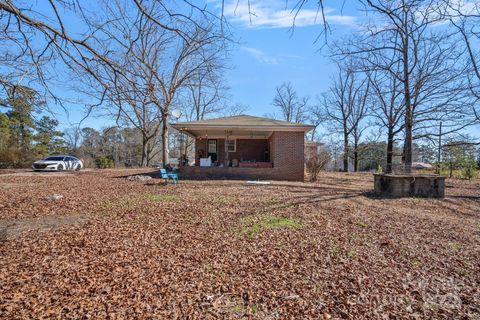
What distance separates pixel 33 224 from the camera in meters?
4.75

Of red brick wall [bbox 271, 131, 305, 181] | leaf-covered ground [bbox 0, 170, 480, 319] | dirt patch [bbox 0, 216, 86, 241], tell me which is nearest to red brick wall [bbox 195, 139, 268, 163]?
red brick wall [bbox 271, 131, 305, 181]

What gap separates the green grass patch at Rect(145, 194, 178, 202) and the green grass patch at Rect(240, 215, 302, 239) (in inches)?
106

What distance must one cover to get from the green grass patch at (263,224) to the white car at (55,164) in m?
16.7

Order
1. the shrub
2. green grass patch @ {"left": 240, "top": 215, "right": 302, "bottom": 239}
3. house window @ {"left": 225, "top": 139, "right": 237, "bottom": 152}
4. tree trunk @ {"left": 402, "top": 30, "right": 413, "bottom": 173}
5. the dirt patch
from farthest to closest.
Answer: house window @ {"left": 225, "top": 139, "right": 237, "bottom": 152}
the shrub
tree trunk @ {"left": 402, "top": 30, "right": 413, "bottom": 173}
green grass patch @ {"left": 240, "top": 215, "right": 302, "bottom": 239}
the dirt patch

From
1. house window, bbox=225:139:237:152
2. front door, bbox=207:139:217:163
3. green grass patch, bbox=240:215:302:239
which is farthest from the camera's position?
front door, bbox=207:139:217:163

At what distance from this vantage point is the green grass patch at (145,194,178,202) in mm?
7031

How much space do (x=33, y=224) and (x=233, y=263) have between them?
3.97 meters

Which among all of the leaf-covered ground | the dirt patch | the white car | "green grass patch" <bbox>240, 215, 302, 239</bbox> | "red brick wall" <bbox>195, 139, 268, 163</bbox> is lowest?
the leaf-covered ground

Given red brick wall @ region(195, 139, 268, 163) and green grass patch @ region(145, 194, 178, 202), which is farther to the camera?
red brick wall @ region(195, 139, 268, 163)

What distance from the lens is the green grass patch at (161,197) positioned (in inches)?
277

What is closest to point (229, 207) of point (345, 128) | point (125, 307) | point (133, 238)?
point (133, 238)

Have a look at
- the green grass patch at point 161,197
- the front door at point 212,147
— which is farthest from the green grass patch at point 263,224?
the front door at point 212,147

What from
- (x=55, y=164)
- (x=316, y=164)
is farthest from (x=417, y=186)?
(x=55, y=164)

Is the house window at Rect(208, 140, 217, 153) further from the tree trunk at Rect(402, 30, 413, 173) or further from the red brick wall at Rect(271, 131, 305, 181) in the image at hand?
the tree trunk at Rect(402, 30, 413, 173)
